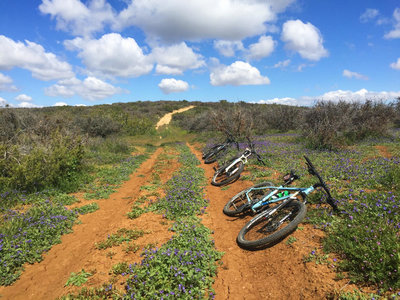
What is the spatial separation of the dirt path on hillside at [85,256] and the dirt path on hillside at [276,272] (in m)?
1.82

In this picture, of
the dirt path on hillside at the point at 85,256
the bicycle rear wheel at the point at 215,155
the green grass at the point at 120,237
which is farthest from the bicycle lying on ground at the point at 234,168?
the green grass at the point at 120,237

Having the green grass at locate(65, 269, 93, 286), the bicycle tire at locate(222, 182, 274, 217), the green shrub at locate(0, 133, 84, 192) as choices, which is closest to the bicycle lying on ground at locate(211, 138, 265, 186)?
the bicycle tire at locate(222, 182, 274, 217)

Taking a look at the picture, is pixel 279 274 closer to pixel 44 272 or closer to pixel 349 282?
pixel 349 282

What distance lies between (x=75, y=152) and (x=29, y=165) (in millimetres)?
2423

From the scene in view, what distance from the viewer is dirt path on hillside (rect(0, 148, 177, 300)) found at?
4.18m

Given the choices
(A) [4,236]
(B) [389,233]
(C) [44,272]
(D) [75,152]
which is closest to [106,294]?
(C) [44,272]

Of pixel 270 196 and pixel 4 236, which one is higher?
pixel 270 196

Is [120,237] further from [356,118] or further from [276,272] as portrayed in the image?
[356,118]

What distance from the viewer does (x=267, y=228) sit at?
5156 millimetres

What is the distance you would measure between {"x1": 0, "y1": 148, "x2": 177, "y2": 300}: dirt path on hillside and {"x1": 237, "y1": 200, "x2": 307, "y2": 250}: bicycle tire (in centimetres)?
206

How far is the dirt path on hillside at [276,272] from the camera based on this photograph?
11.6 feet

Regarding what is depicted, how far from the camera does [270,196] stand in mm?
5652

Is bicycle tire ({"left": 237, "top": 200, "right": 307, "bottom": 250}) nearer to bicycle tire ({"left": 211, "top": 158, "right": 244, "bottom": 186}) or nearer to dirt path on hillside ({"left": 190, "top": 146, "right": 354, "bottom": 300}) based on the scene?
dirt path on hillside ({"left": 190, "top": 146, "right": 354, "bottom": 300})

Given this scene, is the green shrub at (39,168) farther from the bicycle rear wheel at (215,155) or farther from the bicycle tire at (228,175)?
the bicycle rear wheel at (215,155)
